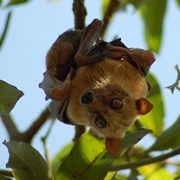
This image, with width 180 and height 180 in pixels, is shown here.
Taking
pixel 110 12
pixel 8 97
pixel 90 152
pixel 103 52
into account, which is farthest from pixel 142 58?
pixel 110 12

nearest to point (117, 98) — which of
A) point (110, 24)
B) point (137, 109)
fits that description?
point (137, 109)

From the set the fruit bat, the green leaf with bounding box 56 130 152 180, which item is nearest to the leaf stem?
the fruit bat

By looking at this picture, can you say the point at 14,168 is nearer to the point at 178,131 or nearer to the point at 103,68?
the point at 103,68

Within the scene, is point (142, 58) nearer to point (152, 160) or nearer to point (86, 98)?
point (86, 98)

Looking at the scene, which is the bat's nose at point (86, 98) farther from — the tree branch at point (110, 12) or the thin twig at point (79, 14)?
the tree branch at point (110, 12)

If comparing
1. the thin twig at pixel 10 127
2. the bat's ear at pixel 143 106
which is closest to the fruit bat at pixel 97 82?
the bat's ear at pixel 143 106

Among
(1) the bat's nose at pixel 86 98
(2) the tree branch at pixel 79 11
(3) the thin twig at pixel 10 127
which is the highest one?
(2) the tree branch at pixel 79 11

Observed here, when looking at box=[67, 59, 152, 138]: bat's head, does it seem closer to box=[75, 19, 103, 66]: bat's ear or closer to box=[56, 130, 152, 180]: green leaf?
box=[75, 19, 103, 66]: bat's ear
